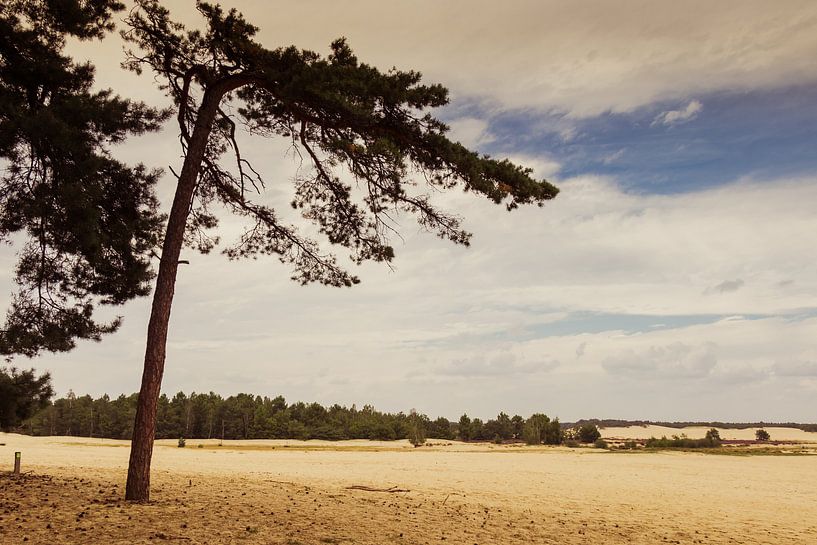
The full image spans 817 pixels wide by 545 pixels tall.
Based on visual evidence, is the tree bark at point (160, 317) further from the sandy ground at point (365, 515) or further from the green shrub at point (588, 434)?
the green shrub at point (588, 434)

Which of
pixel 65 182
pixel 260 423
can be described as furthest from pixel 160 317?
pixel 260 423

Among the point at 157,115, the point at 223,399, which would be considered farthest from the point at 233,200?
the point at 223,399

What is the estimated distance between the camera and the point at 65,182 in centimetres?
1110

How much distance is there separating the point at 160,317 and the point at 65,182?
131 inches

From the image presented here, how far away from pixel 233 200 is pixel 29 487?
8302 mm

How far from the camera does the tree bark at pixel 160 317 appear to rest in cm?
1105

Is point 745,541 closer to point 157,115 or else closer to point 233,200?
point 233,200

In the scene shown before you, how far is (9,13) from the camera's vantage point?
11.7 m

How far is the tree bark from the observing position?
11054mm

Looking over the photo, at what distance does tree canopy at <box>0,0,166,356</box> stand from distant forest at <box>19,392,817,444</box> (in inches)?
3143

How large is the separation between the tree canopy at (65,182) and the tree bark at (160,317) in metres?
1.50

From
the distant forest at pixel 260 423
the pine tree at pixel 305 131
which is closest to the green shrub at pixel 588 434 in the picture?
the distant forest at pixel 260 423

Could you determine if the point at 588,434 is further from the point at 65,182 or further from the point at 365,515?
the point at 65,182

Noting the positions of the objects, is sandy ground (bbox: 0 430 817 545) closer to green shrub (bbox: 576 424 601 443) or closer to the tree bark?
the tree bark
